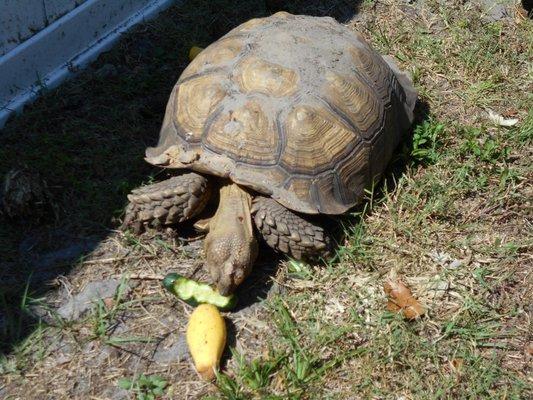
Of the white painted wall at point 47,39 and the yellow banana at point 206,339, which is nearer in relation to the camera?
the yellow banana at point 206,339

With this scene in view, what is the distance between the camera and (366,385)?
115 inches

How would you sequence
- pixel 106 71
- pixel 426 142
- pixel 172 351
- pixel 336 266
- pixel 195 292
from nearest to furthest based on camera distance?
pixel 172 351
pixel 195 292
pixel 336 266
pixel 426 142
pixel 106 71

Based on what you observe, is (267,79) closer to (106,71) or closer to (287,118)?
(287,118)

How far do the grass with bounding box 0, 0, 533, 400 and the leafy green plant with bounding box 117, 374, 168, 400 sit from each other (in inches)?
0.4

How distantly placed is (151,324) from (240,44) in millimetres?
1584

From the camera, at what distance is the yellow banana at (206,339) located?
291cm

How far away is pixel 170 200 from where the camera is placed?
338 centimetres

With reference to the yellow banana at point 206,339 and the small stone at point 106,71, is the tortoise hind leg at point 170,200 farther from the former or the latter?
the small stone at point 106,71

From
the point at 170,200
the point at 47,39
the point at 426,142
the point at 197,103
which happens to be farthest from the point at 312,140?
the point at 47,39

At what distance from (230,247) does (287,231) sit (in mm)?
311

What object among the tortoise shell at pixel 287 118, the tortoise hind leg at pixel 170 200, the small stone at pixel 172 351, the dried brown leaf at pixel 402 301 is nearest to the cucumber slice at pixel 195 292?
the small stone at pixel 172 351

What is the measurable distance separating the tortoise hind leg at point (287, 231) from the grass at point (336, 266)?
Result: 136 mm

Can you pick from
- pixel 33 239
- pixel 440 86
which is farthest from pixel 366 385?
pixel 440 86

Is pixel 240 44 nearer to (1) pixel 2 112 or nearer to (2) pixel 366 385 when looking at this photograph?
(1) pixel 2 112
